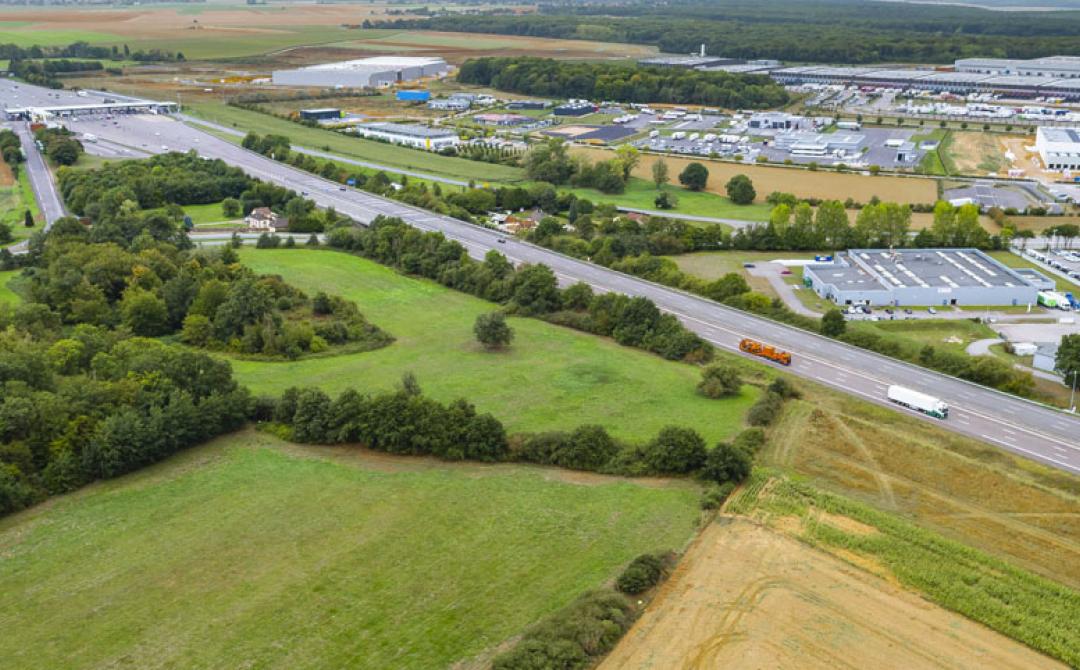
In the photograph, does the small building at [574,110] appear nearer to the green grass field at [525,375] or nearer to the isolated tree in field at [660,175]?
the isolated tree in field at [660,175]

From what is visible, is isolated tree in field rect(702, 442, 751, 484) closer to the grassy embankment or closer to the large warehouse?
the grassy embankment

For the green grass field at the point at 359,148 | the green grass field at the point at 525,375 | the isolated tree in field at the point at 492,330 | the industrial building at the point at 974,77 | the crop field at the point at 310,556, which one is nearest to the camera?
the crop field at the point at 310,556

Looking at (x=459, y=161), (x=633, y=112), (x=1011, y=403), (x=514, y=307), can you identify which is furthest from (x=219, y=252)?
(x=633, y=112)

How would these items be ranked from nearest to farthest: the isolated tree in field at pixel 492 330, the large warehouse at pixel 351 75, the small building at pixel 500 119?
the isolated tree in field at pixel 492 330 < the small building at pixel 500 119 < the large warehouse at pixel 351 75

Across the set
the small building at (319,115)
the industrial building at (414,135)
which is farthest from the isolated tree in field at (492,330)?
the small building at (319,115)

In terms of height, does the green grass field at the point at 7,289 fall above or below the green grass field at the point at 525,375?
above

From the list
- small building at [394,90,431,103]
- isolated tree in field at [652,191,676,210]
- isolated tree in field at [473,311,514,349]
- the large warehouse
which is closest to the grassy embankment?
isolated tree in field at [473,311,514,349]

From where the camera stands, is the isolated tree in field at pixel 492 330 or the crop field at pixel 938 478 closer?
the crop field at pixel 938 478

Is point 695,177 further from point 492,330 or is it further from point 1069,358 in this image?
point 1069,358
